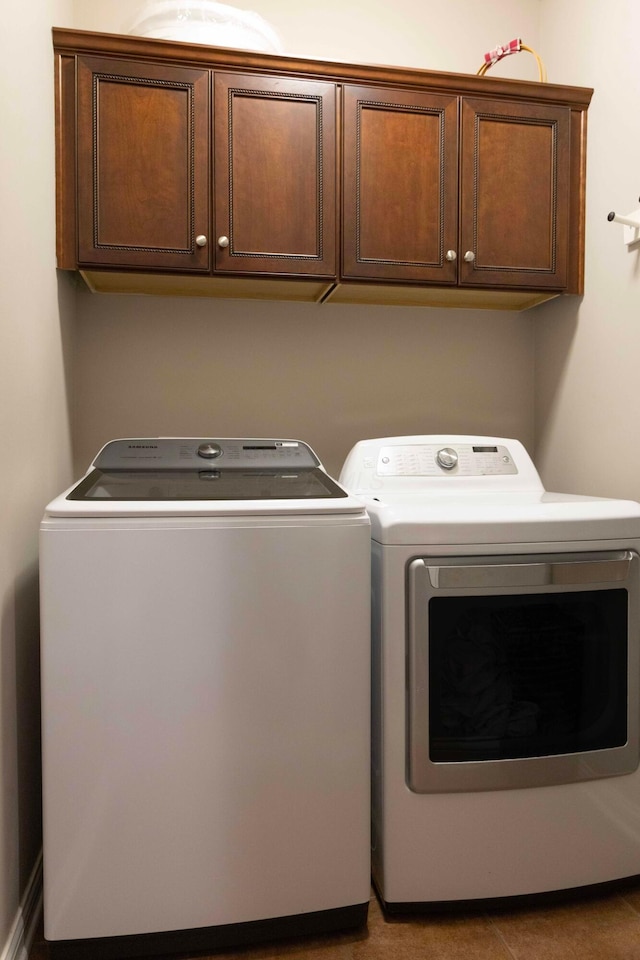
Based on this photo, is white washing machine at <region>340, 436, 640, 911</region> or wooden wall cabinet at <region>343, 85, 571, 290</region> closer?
white washing machine at <region>340, 436, 640, 911</region>

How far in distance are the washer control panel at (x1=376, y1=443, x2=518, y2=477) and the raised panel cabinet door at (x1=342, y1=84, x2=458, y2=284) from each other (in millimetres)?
504

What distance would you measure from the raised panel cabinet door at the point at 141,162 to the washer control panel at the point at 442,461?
797 mm

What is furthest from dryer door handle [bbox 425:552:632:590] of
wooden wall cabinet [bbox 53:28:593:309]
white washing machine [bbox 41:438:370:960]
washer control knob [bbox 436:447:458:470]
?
wooden wall cabinet [bbox 53:28:593:309]

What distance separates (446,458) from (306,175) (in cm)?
90

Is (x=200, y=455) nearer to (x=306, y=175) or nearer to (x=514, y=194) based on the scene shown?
(x=306, y=175)

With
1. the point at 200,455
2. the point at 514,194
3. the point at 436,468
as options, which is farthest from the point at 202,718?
the point at 514,194

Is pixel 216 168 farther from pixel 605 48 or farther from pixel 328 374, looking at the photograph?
pixel 605 48

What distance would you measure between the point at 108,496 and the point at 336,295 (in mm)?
1097

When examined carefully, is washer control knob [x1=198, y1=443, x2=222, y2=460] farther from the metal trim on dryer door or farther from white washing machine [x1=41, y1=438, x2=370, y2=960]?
the metal trim on dryer door

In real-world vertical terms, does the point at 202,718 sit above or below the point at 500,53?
below

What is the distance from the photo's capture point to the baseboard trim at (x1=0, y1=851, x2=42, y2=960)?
1.24 meters

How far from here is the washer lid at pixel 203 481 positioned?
1.27 m

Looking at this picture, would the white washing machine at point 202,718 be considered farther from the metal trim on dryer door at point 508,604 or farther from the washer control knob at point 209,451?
the washer control knob at point 209,451

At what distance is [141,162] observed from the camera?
1.71 m
